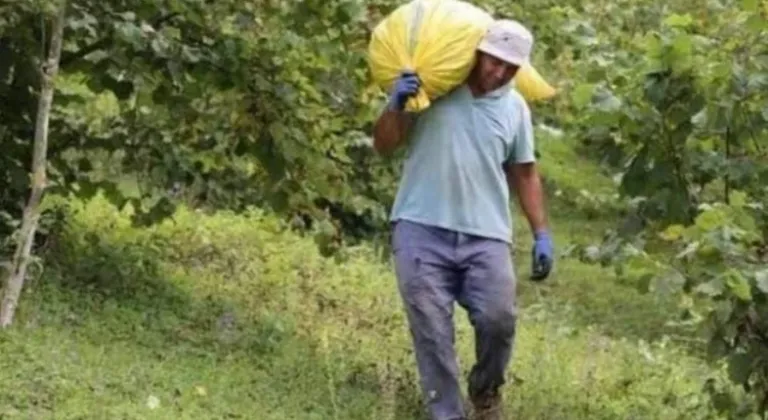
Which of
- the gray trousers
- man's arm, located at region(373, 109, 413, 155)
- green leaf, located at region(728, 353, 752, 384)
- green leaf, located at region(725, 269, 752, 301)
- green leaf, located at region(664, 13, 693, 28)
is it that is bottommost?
the gray trousers

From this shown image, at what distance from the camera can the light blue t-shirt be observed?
18.7 ft

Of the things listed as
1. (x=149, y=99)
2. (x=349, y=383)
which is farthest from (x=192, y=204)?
(x=349, y=383)

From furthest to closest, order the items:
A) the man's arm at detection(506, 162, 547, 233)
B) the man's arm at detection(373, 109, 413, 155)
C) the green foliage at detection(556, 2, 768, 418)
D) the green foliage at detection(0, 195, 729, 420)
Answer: the green foliage at detection(0, 195, 729, 420), the man's arm at detection(506, 162, 547, 233), the man's arm at detection(373, 109, 413, 155), the green foliage at detection(556, 2, 768, 418)

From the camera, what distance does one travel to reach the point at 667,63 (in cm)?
541

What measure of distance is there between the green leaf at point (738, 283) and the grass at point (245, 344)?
4.98 ft

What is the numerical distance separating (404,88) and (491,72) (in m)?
0.31

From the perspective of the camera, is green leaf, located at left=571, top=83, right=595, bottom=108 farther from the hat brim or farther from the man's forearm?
the man's forearm

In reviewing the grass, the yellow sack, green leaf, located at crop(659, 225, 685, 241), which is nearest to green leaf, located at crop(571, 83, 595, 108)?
the yellow sack

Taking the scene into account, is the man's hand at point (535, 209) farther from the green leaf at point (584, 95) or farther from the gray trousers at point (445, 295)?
the green leaf at point (584, 95)

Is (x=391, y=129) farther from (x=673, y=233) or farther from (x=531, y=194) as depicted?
(x=673, y=233)

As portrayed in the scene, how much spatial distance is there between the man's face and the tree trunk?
5.06ft

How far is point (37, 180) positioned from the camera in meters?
6.22

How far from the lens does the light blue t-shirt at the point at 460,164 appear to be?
5.69m

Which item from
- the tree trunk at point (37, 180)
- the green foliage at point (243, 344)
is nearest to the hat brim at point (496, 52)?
the green foliage at point (243, 344)
